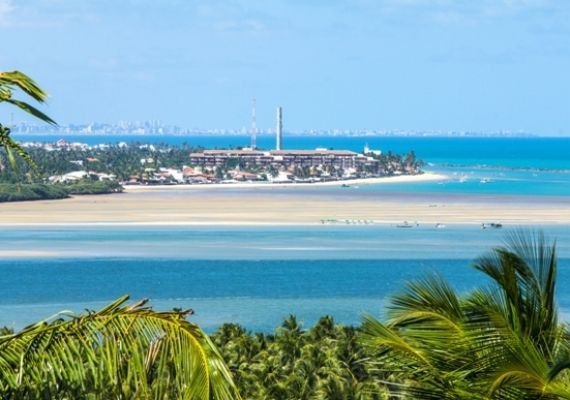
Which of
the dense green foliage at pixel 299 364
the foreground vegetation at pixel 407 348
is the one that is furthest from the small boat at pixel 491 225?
the foreground vegetation at pixel 407 348

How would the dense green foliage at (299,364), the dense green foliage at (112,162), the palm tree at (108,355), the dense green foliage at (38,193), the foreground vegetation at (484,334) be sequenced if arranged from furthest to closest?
the dense green foliage at (112,162), the dense green foliage at (38,193), the dense green foliage at (299,364), the foreground vegetation at (484,334), the palm tree at (108,355)

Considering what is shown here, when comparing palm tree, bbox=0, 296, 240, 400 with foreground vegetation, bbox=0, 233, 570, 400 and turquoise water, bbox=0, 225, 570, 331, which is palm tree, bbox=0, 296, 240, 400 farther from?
turquoise water, bbox=0, 225, 570, 331

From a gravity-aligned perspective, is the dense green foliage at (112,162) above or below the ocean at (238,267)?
below

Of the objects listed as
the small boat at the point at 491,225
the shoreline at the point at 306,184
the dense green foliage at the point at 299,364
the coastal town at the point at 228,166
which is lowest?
the shoreline at the point at 306,184

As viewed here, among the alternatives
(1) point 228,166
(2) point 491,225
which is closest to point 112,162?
(1) point 228,166

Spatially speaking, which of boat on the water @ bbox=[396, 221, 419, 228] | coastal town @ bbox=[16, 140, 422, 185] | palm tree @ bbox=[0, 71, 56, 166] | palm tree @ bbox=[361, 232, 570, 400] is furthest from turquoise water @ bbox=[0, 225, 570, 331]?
coastal town @ bbox=[16, 140, 422, 185]

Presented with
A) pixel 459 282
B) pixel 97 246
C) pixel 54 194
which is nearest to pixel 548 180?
pixel 54 194

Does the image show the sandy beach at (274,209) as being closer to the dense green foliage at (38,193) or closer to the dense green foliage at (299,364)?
the dense green foliage at (38,193)
